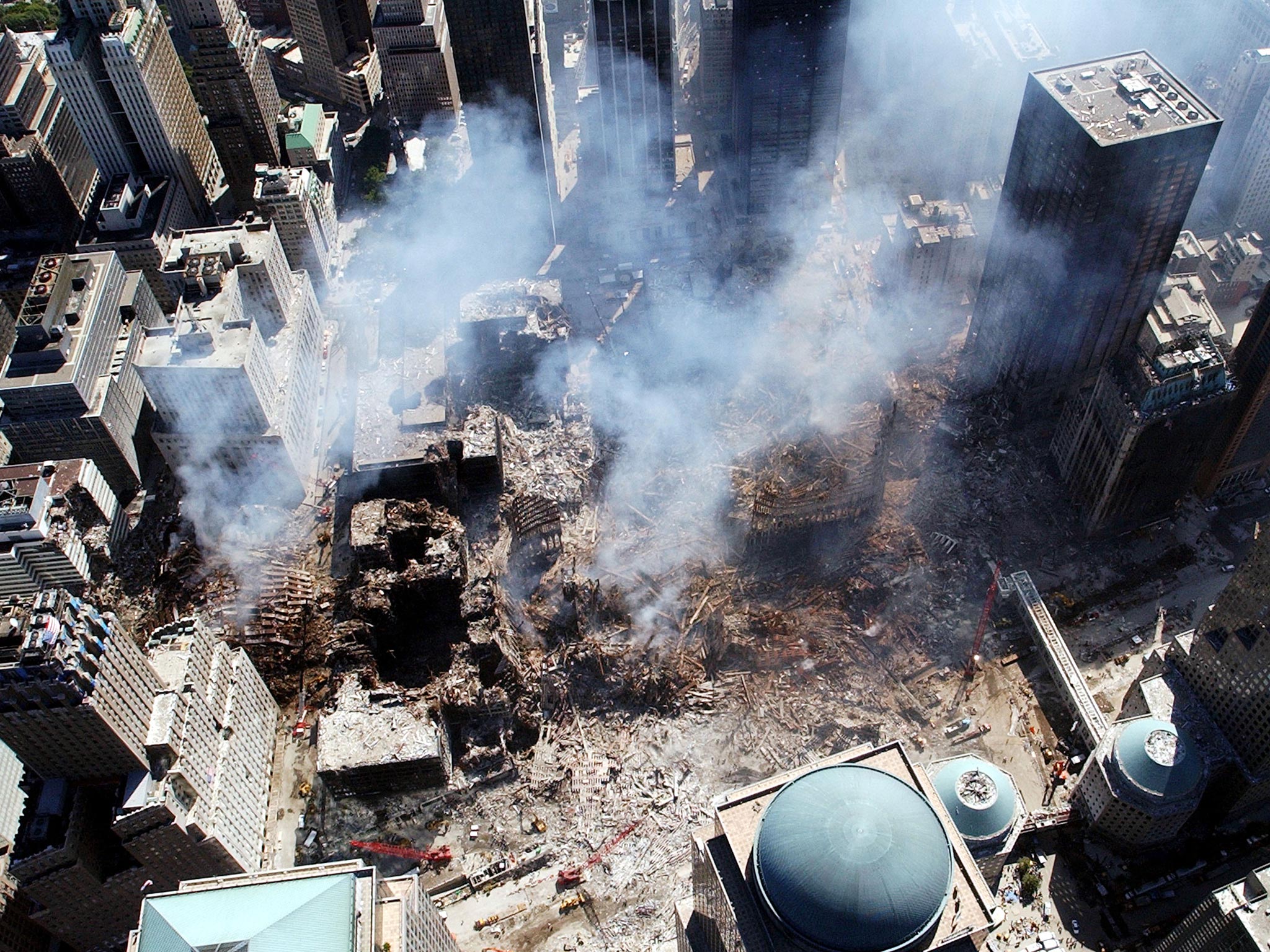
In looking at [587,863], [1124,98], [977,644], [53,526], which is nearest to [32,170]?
[53,526]

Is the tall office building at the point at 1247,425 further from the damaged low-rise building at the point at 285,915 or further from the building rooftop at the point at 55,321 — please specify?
the building rooftop at the point at 55,321

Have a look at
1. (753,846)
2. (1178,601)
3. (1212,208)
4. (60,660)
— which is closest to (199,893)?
(60,660)

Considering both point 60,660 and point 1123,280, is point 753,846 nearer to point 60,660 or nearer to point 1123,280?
point 60,660

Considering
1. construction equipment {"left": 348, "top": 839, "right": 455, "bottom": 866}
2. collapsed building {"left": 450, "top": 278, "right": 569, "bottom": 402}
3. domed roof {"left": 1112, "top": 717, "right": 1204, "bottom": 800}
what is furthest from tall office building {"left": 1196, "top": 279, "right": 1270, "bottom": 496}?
construction equipment {"left": 348, "top": 839, "right": 455, "bottom": 866}

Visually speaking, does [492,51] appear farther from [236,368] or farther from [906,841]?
[906,841]

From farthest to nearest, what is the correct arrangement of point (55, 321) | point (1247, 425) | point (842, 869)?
point (55, 321)
point (1247, 425)
point (842, 869)

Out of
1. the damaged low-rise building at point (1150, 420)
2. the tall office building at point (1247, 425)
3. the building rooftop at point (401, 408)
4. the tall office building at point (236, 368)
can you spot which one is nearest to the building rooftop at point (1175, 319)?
the damaged low-rise building at point (1150, 420)

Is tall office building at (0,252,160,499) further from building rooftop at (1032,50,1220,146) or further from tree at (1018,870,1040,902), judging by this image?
building rooftop at (1032,50,1220,146)
